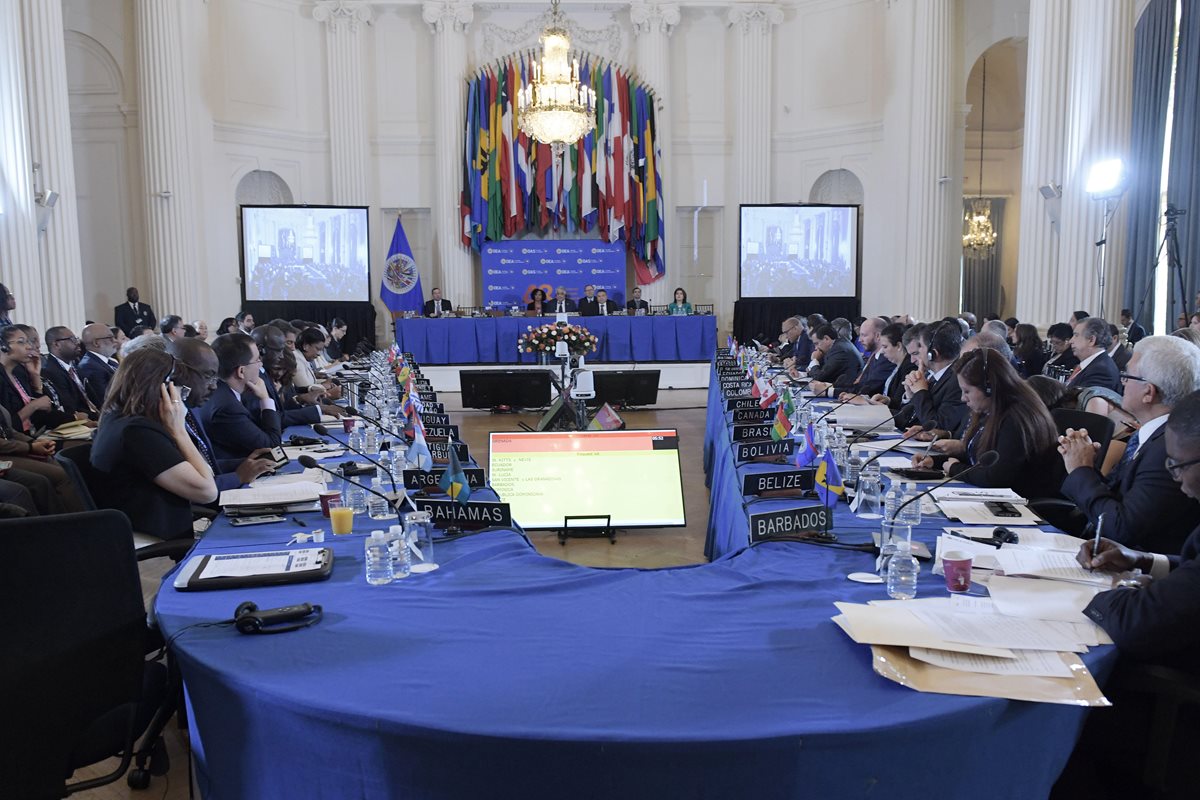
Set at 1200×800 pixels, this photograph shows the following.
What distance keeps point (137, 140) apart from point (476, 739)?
528 inches

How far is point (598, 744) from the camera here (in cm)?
145

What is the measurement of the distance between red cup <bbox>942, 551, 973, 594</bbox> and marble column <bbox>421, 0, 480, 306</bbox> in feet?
43.6

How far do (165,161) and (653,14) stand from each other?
737 centimetres

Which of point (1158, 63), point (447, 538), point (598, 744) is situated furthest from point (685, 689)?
point (1158, 63)

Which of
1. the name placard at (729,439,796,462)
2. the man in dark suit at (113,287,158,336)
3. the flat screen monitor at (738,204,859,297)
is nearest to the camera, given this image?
the name placard at (729,439,796,462)

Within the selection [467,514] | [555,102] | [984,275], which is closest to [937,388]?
[467,514]

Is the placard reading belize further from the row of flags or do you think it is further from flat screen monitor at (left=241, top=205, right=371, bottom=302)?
the row of flags

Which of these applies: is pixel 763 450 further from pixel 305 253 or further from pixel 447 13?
pixel 447 13

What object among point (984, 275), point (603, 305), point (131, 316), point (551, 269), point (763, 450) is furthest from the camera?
point (984, 275)

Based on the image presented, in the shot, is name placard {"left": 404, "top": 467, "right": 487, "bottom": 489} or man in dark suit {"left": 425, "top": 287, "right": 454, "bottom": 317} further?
man in dark suit {"left": 425, "top": 287, "right": 454, "bottom": 317}

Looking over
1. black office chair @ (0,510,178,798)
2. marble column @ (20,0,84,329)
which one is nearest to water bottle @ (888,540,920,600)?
black office chair @ (0,510,178,798)

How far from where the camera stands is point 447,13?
47.6 ft

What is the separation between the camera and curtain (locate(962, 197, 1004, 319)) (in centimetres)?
1747

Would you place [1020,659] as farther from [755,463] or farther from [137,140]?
[137,140]
